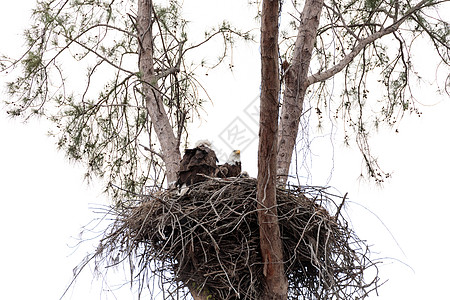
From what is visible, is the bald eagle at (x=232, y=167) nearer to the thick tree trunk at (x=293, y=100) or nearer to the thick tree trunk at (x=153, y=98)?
the thick tree trunk at (x=293, y=100)

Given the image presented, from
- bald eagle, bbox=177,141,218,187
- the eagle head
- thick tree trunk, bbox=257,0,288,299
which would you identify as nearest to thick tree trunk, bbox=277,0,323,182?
the eagle head

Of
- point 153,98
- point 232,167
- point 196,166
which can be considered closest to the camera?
point 196,166

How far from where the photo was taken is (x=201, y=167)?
10.6 feet

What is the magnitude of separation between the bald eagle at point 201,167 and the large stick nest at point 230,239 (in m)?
0.08

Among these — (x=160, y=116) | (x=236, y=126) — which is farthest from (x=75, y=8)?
(x=236, y=126)

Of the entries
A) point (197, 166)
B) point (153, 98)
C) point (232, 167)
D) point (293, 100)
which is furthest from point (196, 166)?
point (153, 98)

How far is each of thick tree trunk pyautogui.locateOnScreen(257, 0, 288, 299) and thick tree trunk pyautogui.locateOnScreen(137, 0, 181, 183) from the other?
3.10ft

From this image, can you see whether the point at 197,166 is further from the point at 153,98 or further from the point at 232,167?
the point at 153,98

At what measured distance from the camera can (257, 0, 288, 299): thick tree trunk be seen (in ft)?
9.12

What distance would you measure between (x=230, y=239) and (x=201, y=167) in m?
0.42

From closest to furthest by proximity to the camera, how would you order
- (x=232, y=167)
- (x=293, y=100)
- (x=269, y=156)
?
(x=269, y=156) < (x=232, y=167) < (x=293, y=100)

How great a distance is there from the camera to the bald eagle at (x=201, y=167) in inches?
126

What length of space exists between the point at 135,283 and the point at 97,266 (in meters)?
0.26

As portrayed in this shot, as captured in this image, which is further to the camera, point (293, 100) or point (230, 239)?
point (293, 100)
